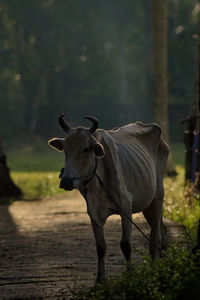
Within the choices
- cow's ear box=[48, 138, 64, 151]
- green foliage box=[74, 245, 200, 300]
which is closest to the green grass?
cow's ear box=[48, 138, 64, 151]

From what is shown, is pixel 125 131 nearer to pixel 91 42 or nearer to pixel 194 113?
pixel 194 113

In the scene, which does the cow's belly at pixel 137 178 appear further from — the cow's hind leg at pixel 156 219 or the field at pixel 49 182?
the field at pixel 49 182

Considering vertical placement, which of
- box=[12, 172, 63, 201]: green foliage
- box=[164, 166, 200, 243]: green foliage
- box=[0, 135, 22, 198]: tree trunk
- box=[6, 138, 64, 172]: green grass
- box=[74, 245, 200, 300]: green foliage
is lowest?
box=[6, 138, 64, 172]: green grass

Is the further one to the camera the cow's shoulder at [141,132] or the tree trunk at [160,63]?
the tree trunk at [160,63]

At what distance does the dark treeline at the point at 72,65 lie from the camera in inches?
1519

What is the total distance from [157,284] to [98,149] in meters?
1.38

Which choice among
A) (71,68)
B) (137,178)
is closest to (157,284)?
(137,178)

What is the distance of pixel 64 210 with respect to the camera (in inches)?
460

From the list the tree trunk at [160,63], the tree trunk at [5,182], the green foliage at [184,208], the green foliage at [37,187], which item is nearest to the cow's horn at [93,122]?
the green foliage at [184,208]

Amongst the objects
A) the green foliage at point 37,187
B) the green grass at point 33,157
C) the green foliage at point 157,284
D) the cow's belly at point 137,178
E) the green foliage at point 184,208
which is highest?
the cow's belly at point 137,178

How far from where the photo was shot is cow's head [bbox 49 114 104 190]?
467cm

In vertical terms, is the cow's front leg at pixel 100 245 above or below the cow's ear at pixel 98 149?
below

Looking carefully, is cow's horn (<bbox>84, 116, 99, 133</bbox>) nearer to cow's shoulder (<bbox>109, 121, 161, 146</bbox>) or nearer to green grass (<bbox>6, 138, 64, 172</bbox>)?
cow's shoulder (<bbox>109, 121, 161, 146</bbox>)

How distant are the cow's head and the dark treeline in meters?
32.9
